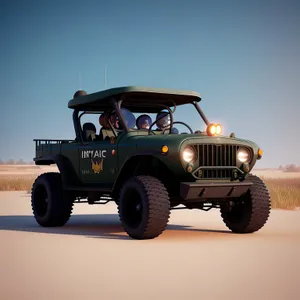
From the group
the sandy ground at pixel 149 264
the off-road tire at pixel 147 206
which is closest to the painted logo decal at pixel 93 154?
the off-road tire at pixel 147 206

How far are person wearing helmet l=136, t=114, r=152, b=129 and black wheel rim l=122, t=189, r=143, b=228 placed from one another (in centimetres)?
170

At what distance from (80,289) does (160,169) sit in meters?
4.65

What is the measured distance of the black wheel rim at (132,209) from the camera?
9.82m

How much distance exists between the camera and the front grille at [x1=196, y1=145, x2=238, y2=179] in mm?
9641

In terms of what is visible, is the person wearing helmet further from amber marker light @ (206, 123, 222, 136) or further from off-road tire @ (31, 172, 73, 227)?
off-road tire @ (31, 172, 73, 227)

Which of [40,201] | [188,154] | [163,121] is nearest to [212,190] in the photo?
[188,154]

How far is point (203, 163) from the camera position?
9641 mm

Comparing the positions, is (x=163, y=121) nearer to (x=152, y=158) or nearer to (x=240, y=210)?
(x=152, y=158)

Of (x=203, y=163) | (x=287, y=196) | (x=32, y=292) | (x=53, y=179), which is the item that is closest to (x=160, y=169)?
(x=203, y=163)

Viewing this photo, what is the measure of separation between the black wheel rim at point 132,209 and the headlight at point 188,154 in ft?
3.06

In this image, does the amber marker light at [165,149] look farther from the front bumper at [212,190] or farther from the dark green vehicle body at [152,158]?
the front bumper at [212,190]

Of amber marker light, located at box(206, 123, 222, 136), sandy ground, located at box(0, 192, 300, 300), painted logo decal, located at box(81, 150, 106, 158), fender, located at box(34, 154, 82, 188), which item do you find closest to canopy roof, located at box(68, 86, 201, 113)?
painted logo decal, located at box(81, 150, 106, 158)

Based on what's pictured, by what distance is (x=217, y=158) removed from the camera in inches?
386

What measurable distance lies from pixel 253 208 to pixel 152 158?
180 cm
